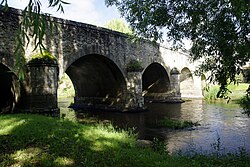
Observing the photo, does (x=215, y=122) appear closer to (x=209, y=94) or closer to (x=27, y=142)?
(x=27, y=142)

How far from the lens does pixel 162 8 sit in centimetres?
603

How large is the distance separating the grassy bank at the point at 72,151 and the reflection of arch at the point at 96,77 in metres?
9.50

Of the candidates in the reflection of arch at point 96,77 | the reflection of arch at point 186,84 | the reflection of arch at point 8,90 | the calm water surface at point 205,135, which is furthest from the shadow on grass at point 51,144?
the reflection of arch at point 186,84

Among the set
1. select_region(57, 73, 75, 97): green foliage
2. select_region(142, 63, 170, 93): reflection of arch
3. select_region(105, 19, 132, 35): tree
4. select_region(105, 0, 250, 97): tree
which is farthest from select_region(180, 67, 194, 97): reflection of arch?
select_region(105, 0, 250, 97): tree

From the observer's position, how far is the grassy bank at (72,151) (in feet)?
14.5

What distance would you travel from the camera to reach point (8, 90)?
12242 millimetres

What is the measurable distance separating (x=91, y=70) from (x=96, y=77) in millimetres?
895

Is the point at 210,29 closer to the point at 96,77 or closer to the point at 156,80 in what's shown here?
the point at 96,77

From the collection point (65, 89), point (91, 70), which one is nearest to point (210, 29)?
point (91, 70)

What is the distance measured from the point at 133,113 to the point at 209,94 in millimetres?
12615

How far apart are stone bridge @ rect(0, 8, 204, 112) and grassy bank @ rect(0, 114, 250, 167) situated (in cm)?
170

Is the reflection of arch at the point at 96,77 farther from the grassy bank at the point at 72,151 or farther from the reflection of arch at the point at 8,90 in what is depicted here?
the grassy bank at the point at 72,151

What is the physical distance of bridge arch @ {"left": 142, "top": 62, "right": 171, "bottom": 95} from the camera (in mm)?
24334

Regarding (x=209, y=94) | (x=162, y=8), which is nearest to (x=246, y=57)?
(x=162, y=8)
